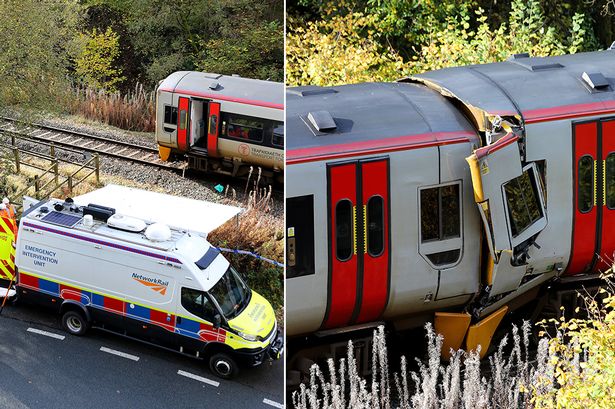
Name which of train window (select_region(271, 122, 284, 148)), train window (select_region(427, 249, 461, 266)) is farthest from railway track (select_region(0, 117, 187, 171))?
train window (select_region(427, 249, 461, 266))

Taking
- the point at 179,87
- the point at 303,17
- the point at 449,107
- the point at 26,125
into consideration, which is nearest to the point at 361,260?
the point at 449,107

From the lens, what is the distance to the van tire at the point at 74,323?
402 cm

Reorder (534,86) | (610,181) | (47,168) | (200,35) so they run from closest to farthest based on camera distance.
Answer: (200,35)
(47,168)
(534,86)
(610,181)

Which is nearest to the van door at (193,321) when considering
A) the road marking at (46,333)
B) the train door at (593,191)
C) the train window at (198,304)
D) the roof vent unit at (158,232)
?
the train window at (198,304)

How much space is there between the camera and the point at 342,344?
5.11 m

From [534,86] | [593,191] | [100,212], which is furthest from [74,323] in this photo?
[593,191]

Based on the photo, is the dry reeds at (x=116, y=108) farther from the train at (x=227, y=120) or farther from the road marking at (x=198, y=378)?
the road marking at (x=198, y=378)

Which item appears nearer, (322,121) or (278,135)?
(278,135)

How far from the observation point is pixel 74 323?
4055 mm

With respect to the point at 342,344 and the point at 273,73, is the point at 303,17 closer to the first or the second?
the point at 342,344

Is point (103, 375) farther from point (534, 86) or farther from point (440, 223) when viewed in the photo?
point (534, 86)

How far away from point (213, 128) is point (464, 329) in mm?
2033

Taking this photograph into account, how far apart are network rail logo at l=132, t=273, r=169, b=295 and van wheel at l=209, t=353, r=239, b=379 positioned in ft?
1.21

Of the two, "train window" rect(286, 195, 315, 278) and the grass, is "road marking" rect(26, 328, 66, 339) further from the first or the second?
the grass
